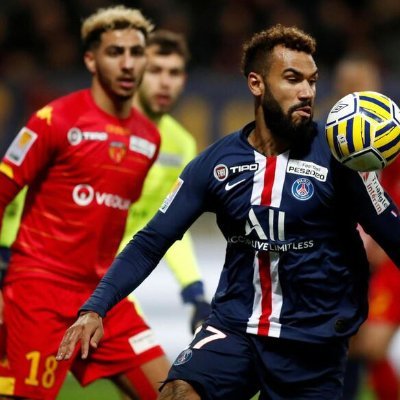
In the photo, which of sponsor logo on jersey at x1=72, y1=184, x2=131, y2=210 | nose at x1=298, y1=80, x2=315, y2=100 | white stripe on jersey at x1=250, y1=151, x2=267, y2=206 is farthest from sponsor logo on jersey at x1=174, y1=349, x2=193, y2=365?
sponsor logo on jersey at x1=72, y1=184, x2=131, y2=210

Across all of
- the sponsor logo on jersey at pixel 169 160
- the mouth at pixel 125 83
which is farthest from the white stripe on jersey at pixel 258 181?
the sponsor logo on jersey at pixel 169 160

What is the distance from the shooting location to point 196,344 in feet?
16.2

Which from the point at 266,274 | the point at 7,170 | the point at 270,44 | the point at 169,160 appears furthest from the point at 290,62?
the point at 169,160

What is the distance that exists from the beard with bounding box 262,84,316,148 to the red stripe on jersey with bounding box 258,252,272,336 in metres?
0.50

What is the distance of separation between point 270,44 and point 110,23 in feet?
5.17

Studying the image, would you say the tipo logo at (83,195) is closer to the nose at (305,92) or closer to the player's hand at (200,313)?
the player's hand at (200,313)

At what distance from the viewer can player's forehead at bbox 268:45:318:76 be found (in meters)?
4.93

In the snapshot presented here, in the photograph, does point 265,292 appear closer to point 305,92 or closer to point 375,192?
point 375,192

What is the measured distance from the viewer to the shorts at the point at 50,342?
223 inches

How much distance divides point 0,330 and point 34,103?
21.9 ft

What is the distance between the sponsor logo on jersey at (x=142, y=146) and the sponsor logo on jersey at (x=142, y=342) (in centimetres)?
94

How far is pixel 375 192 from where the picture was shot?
473 cm

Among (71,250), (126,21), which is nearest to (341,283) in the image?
(71,250)

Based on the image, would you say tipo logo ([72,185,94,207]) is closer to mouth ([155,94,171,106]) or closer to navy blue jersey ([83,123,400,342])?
navy blue jersey ([83,123,400,342])
